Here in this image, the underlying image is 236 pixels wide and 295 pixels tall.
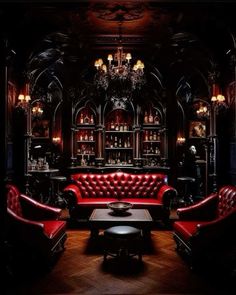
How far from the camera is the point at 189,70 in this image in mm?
9117

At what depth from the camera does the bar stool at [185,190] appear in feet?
27.5

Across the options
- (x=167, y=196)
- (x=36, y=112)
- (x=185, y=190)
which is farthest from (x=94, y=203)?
(x=36, y=112)

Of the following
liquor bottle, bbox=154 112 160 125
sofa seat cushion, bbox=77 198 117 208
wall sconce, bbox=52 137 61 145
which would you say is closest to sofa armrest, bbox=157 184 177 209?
sofa seat cushion, bbox=77 198 117 208

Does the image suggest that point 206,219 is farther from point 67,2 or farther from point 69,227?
point 67,2

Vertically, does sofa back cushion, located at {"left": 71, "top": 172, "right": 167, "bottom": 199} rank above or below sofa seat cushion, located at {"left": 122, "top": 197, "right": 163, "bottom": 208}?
above

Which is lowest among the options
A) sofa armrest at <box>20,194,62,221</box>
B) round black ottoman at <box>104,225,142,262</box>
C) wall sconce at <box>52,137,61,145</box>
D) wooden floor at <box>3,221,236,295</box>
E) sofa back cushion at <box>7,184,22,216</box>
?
wooden floor at <box>3,221,236,295</box>

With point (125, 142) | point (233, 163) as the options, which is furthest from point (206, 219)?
point (125, 142)

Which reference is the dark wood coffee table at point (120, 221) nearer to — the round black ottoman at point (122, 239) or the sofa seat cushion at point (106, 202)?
the round black ottoman at point (122, 239)

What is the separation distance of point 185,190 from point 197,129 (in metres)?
2.77

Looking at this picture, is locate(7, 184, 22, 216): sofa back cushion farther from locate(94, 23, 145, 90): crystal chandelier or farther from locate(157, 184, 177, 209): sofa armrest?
locate(157, 184, 177, 209): sofa armrest

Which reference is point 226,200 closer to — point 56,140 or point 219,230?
point 219,230

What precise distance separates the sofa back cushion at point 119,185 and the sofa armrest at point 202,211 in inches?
84.0

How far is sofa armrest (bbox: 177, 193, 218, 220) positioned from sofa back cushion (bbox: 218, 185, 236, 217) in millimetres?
157

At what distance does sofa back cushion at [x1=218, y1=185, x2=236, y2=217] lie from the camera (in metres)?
4.64
